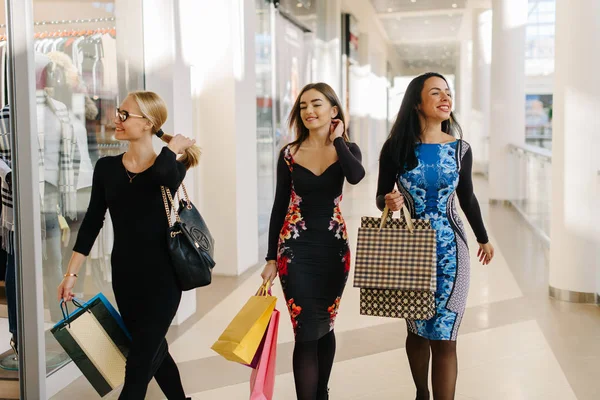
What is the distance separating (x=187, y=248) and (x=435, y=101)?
1.20 m

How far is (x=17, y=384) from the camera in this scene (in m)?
3.38

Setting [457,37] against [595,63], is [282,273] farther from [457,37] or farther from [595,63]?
[457,37]

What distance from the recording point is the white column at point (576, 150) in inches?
207

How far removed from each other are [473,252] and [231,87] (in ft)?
11.5

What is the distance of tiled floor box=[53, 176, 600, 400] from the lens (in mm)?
3666

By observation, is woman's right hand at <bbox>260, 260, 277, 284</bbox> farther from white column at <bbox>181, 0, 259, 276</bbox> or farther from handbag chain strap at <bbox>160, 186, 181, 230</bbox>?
white column at <bbox>181, 0, 259, 276</bbox>

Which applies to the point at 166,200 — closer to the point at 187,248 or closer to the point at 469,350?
the point at 187,248

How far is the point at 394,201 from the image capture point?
278 centimetres

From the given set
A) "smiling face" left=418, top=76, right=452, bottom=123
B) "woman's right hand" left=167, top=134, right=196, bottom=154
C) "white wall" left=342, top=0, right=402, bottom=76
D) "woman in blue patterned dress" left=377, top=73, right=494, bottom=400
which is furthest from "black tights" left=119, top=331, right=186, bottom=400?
"white wall" left=342, top=0, right=402, bottom=76

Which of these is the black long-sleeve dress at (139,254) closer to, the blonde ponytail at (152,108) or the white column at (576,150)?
the blonde ponytail at (152,108)

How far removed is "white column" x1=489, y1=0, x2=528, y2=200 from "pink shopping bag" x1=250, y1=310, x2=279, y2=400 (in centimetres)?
1042

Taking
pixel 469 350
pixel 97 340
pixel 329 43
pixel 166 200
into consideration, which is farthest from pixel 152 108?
pixel 329 43

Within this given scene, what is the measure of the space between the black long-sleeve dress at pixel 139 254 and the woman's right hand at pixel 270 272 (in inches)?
15.5

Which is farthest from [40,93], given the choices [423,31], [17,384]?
[423,31]
